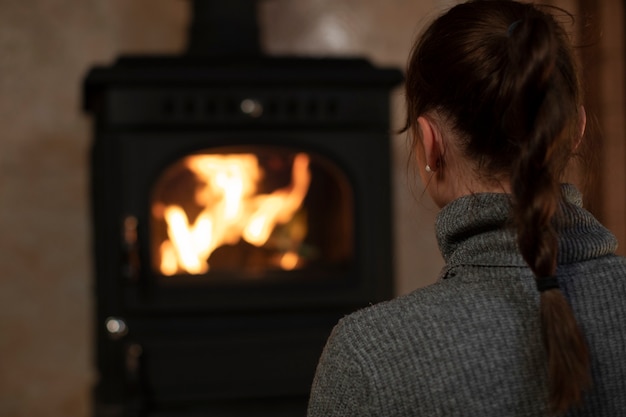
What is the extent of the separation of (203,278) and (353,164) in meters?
0.40

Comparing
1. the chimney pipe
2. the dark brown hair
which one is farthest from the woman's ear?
the chimney pipe

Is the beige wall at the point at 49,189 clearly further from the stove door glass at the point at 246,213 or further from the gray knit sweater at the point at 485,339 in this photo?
the gray knit sweater at the point at 485,339

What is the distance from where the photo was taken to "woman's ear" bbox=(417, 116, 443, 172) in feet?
2.56

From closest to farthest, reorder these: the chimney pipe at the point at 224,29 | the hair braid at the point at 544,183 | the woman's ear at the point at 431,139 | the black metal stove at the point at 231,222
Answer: the hair braid at the point at 544,183 → the woman's ear at the point at 431,139 → the black metal stove at the point at 231,222 → the chimney pipe at the point at 224,29

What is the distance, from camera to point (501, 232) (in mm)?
732

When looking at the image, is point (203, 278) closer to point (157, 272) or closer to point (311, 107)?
point (157, 272)

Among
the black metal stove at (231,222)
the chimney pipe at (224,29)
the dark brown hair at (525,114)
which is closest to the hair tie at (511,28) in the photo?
the dark brown hair at (525,114)

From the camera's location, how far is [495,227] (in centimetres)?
74

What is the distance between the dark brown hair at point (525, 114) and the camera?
26.0 inches

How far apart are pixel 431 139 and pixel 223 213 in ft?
4.46

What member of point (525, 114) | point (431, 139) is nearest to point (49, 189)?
point (431, 139)

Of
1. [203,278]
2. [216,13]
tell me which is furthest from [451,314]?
[216,13]

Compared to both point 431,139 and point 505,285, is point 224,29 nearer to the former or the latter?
point 431,139

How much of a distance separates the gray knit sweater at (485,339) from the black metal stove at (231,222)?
1332 millimetres
